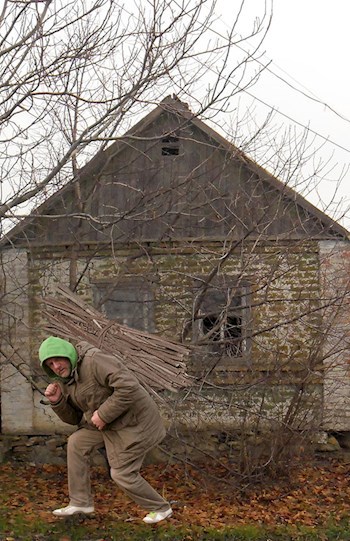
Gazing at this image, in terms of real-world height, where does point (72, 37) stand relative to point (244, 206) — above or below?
above

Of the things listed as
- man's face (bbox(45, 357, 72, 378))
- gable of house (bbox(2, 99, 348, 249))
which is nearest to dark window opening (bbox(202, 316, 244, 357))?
gable of house (bbox(2, 99, 348, 249))

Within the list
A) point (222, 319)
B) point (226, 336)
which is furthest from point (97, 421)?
point (226, 336)

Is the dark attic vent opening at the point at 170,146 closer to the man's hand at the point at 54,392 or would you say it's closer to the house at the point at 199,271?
the house at the point at 199,271

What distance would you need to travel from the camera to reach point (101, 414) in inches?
224

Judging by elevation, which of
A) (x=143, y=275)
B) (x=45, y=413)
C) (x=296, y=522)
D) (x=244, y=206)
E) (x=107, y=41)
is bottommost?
(x=296, y=522)

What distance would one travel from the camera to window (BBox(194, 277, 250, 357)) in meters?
9.46

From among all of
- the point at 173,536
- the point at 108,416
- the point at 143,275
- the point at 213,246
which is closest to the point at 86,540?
the point at 173,536

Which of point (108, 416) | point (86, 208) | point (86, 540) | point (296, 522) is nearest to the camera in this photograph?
point (108, 416)

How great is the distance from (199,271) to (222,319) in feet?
10.0

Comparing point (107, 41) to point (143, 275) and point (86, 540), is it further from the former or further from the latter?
point (86, 540)

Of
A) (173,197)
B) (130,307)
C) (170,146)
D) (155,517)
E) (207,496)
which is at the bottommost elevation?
(207,496)

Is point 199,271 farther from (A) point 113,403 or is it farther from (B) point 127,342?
(A) point 113,403

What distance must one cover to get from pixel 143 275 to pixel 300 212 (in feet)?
10.2

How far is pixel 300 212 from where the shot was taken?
12.3m
